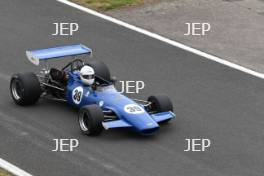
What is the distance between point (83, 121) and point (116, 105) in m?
0.72

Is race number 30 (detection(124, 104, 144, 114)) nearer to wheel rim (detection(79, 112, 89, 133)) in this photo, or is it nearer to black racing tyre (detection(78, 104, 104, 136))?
black racing tyre (detection(78, 104, 104, 136))

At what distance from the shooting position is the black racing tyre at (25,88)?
2211 centimetres

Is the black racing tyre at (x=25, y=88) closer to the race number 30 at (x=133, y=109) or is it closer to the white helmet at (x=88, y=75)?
the white helmet at (x=88, y=75)

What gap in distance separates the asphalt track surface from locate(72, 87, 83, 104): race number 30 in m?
0.36

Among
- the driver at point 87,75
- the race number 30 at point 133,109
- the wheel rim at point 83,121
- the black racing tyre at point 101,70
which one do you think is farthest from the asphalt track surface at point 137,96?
the black racing tyre at point 101,70

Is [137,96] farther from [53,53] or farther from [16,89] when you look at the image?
[16,89]

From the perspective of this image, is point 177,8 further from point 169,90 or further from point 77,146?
point 77,146

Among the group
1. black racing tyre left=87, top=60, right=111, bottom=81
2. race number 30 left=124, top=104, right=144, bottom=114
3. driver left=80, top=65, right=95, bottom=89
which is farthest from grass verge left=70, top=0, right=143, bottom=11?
race number 30 left=124, top=104, right=144, bottom=114

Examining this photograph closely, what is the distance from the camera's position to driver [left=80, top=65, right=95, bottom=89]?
21.8 m

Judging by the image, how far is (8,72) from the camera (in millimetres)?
24156

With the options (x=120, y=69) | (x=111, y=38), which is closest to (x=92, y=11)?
(x=111, y=38)

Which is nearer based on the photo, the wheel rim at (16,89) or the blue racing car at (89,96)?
the blue racing car at (89,96)

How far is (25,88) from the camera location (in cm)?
2208

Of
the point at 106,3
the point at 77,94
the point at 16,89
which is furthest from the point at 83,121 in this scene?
the point at 106,3
